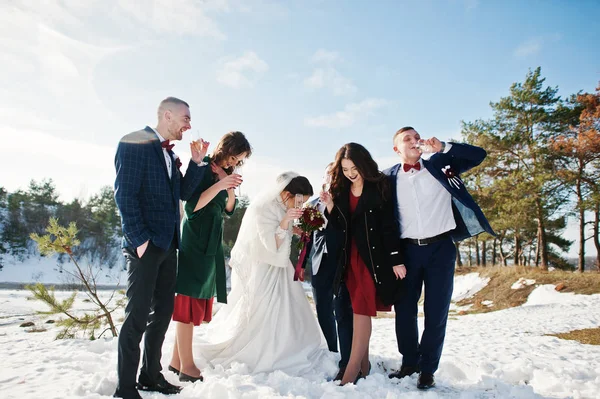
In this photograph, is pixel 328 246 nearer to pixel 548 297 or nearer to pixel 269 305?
pixel 269 305

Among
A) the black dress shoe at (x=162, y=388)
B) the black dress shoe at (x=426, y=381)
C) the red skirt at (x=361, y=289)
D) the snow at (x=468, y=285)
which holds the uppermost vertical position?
the red skirt at (x=361, y=289)

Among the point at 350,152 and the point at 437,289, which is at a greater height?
the point at 350,152

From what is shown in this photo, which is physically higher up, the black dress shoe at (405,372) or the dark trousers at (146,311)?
the dark trousers at (146,311)

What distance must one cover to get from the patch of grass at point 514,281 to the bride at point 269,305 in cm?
1360

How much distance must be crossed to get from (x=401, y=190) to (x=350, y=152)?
0.69 m

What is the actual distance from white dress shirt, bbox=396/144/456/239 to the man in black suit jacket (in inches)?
29.1

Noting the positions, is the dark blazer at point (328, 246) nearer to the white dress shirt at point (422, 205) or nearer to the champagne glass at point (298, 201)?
the champagne glass at point (298, 201)

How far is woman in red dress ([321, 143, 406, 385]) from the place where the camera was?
12.2 ft

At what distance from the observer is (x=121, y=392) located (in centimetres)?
286

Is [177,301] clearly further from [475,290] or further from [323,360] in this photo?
[475,290]

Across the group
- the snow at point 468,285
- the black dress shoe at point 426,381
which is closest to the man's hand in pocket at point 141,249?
the black dress shoe at point 426,381

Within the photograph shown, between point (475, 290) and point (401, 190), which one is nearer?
point (401, 190)

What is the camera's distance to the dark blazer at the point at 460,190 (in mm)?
3733

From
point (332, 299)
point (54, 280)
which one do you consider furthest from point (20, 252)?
point (332, 299)
